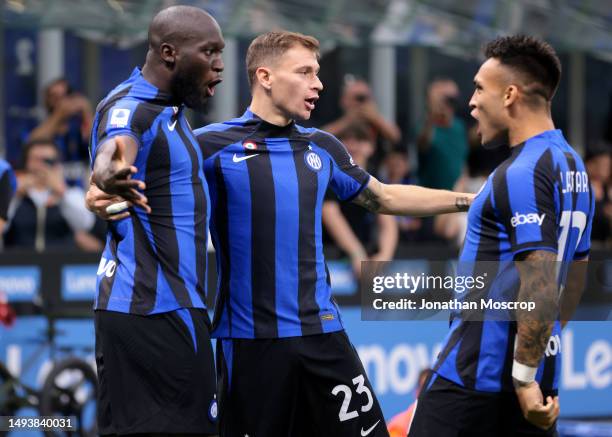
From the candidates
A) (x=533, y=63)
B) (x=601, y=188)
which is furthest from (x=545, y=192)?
(x=601, y=188)

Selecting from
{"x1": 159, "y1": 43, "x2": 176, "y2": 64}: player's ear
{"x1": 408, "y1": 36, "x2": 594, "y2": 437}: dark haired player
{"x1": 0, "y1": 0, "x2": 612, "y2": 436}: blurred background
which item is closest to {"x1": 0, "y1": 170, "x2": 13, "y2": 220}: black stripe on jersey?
{"x1": 0, "y1": 0, "x2": 612, "y2": 436}: blurred background

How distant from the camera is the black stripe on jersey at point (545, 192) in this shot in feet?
A: 14.7

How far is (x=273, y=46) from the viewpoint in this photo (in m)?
5.50

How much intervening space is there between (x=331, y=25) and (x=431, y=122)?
120 centimetres

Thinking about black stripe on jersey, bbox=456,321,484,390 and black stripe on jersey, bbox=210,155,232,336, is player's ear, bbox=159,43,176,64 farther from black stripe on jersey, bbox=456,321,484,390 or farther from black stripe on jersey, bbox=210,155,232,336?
black stripe on jersey, bbox=456,321,484,390

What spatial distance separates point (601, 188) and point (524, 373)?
640 centimetres

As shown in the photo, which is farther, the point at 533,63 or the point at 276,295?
the point at 276,295

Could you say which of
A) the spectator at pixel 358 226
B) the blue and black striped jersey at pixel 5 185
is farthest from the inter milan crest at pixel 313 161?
the spectator at pixel 358 226

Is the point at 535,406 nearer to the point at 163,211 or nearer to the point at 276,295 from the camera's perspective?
the point at 276,295

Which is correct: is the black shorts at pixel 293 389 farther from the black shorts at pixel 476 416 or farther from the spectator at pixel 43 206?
the spectator at pixel 43 206

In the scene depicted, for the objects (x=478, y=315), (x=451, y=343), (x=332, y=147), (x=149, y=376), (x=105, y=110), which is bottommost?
(x=149, y=376)

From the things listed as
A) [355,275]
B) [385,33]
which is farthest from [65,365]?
[385,33]

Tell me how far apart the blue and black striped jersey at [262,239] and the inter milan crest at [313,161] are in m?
0.05

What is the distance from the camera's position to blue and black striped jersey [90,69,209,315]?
4762mm
